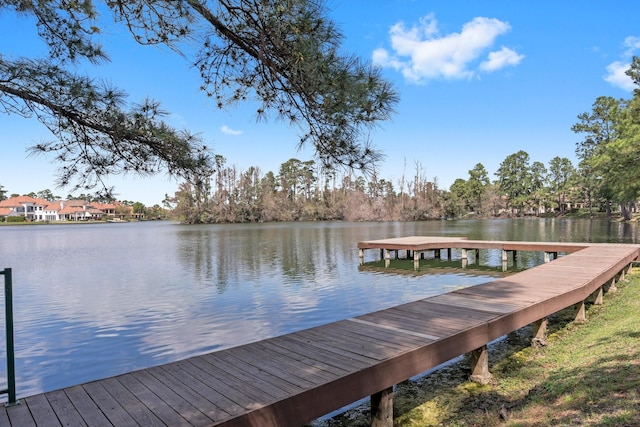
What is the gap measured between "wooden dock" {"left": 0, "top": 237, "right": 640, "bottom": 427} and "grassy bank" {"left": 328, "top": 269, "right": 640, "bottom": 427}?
0.48 m

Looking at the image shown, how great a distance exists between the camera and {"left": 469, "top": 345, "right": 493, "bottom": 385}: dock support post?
4.77 m

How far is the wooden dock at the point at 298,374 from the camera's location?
273cm

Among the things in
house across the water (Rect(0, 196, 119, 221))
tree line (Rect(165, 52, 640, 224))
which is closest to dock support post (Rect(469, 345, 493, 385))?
tree line (Rect(165, 52, 640, 224))

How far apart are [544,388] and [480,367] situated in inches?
32.9

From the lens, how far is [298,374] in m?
3.32

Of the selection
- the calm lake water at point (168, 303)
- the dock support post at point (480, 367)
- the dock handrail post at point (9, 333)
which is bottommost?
the calm lake water at point (168, 303)

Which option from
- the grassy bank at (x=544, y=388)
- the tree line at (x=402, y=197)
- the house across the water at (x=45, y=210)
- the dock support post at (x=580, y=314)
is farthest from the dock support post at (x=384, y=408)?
the house across the water at (x=45, y=210)

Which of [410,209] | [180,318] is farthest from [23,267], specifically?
[410,209]

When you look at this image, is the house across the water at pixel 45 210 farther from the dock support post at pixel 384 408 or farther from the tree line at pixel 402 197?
the dock support post at pixel 384 408

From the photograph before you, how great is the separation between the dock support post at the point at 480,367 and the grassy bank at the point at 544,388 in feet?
0.33

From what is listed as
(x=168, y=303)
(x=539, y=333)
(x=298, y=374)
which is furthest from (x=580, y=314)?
(x=168, y=303)

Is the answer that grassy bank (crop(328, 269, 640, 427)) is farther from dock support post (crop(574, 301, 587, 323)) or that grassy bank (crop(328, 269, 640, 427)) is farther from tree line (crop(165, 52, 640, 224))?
tree line (crop(165, 52, 640, 224))

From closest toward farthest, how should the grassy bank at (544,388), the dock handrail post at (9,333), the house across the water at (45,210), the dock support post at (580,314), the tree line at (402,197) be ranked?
the dock handrail post at (9,333)
the grassy bank at (544,388)
the dock support post at (580,314)
the tree line at (402,197)
the house across the water at (45,210)

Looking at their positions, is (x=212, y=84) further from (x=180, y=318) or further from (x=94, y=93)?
(x=180, y=318)
